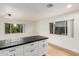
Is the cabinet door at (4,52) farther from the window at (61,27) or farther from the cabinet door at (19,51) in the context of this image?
the window at (61,27)

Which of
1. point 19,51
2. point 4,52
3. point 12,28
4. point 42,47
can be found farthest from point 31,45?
point 12,28

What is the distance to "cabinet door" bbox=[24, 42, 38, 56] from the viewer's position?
1.74 m

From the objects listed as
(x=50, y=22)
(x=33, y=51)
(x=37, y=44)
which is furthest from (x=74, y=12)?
Answer: (x=33, y=51)

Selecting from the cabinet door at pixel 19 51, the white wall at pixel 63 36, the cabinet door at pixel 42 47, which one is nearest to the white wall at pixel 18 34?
the white wall at pixel 63 36

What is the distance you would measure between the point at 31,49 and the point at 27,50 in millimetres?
125

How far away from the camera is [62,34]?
3.35m

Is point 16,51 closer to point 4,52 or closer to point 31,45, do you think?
point 4,52

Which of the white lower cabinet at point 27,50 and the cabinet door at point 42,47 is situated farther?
the cabinet door at point 42,47

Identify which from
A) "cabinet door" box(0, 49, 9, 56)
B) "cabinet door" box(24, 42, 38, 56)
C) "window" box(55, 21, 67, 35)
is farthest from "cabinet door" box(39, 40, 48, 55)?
"window" box(55, 21, 67, 35)

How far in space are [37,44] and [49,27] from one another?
2231mm

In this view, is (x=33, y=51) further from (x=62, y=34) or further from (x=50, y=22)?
(x=50, y=22)

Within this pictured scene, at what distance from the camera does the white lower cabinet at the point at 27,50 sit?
1.37 meters

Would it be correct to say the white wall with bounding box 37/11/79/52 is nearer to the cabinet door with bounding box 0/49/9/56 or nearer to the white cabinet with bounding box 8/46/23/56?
the white cabinet with bounding box 8/46/23/56

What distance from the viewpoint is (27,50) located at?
176 cm
